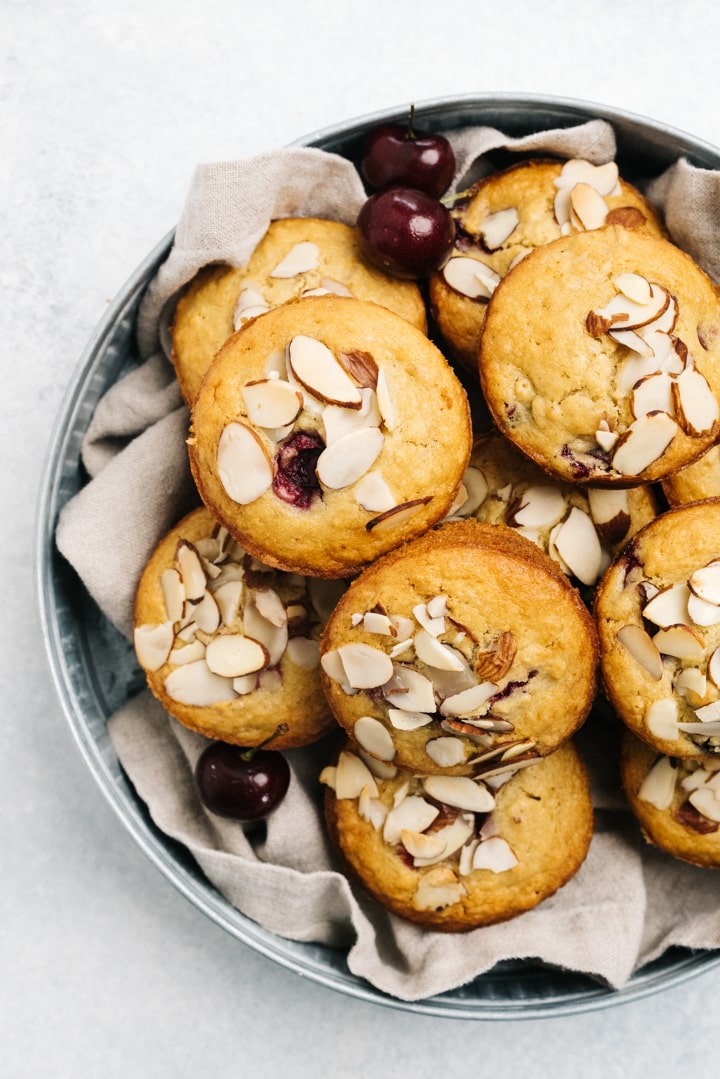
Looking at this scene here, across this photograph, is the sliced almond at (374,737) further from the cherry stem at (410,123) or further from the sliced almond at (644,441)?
the cherry stem at (410,123)

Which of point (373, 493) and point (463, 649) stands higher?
point (373, 493)

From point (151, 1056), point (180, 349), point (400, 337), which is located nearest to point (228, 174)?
point (180, 349)

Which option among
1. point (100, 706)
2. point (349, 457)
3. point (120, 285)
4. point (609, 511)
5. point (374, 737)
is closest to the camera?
point (349, 457)

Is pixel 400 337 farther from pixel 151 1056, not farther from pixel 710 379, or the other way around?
pixel 151 1056

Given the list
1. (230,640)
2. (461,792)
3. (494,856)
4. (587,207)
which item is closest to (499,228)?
(587,207)

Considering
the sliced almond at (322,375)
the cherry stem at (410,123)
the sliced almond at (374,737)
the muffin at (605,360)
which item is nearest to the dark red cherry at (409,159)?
the cherry stem at (410,123)

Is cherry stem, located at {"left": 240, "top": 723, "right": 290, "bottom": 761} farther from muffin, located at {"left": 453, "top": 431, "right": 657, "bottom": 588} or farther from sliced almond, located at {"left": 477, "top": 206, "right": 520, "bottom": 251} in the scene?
sliced almond, located at {"left": 477, "top": 206, "right": 520, "bottom": 251}

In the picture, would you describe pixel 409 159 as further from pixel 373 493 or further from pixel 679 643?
pixel 679 643
